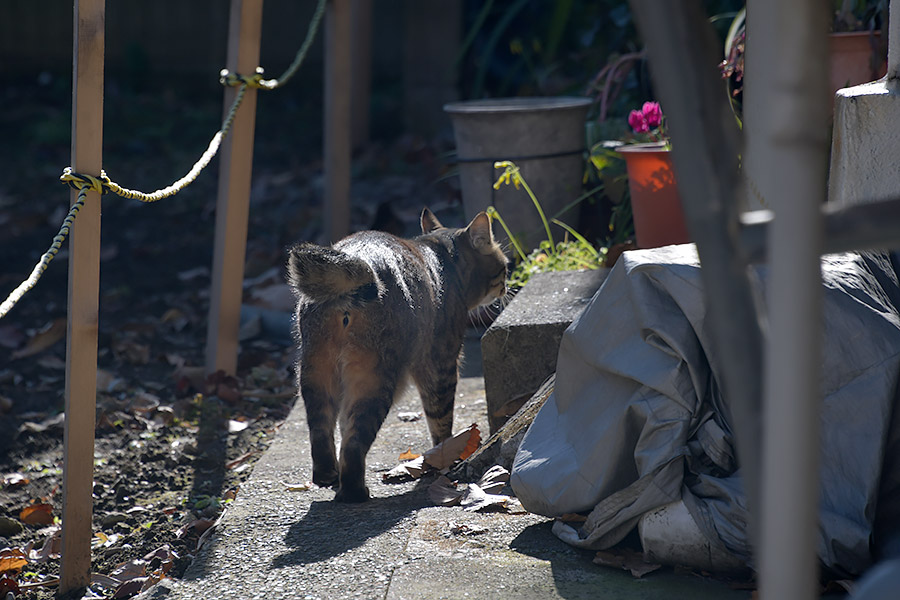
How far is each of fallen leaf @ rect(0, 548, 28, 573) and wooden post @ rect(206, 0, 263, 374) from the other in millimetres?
1588

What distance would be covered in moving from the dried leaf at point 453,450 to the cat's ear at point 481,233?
1088mm

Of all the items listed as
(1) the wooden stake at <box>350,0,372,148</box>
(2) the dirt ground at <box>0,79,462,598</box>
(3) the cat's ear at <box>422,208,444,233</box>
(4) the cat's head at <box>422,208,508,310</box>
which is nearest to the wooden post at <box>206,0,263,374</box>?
(2) the dirt ground at <box>0,79,462,598</box>

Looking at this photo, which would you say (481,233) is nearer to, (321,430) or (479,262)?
(479,262)

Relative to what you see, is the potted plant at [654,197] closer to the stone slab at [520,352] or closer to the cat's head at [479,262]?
the cat's head at [479,262]

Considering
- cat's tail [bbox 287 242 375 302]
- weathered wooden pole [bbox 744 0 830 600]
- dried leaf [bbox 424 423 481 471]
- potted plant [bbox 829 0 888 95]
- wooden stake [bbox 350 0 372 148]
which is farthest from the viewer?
wooden stake [bbox 350 0 372 148]

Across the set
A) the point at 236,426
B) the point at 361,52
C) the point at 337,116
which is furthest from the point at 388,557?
the point at 361,52

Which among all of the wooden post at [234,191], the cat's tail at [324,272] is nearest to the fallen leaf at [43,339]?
the wooden post at [234,191]

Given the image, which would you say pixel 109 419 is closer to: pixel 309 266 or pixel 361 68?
pixel 309 266

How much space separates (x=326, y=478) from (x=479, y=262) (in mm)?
1475

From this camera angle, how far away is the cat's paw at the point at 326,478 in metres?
3.19

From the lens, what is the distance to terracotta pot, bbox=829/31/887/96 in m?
4.00

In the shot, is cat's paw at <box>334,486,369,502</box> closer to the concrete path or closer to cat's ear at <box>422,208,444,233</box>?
the concrete path

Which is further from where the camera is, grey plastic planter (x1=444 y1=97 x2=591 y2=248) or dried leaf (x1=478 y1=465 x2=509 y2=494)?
grey plastic planter (x1=444 y1=97 x2=591 y2=248)

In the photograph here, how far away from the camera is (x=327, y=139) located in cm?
571
